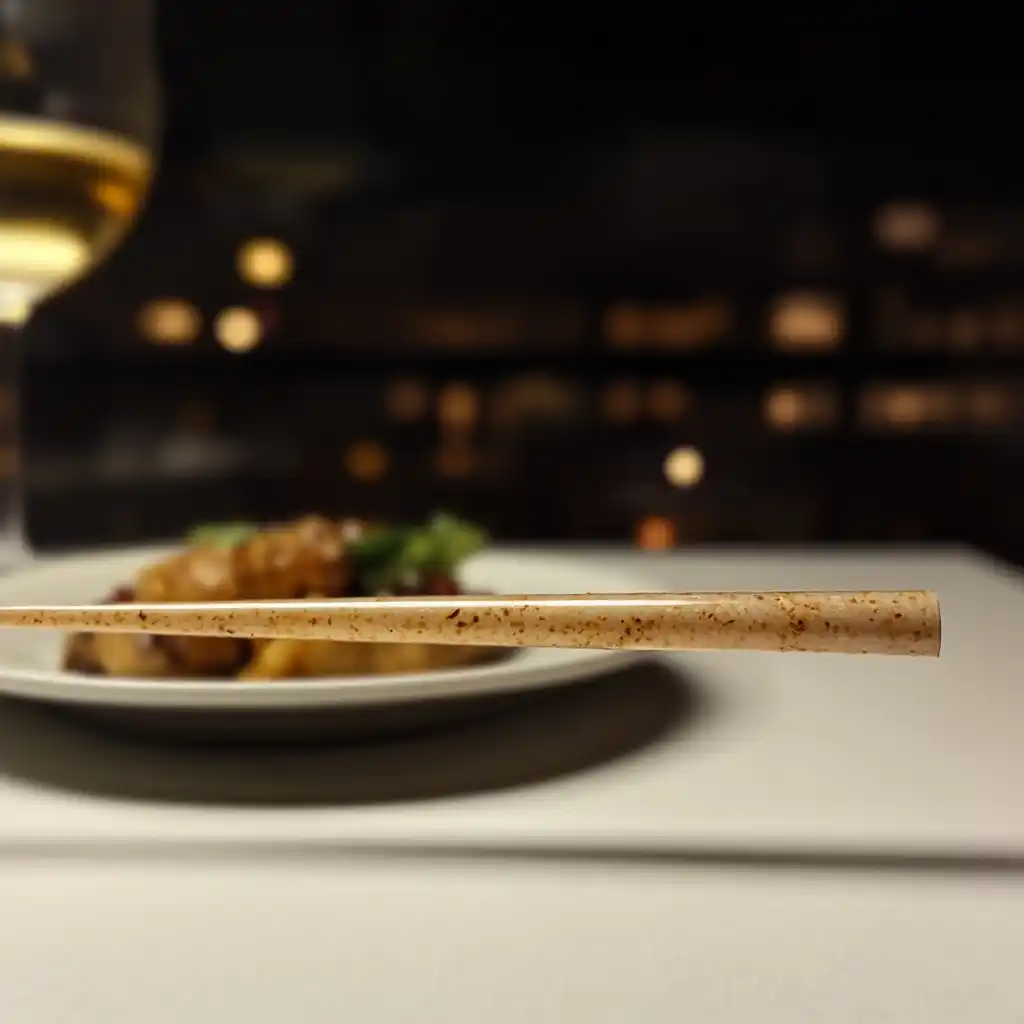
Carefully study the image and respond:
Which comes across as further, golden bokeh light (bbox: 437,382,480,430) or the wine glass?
golden bokeh light (bbox: 437,382,480,430)

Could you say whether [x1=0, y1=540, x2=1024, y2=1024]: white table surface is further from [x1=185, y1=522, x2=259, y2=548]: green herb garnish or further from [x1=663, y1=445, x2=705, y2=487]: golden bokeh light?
[x1=663, y1=445, x2=705, y2=487]: golden bokeh light

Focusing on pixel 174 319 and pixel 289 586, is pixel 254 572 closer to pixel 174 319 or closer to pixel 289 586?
pixel 289 586

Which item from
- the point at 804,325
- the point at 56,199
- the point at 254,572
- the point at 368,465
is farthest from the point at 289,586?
the point at 804,325

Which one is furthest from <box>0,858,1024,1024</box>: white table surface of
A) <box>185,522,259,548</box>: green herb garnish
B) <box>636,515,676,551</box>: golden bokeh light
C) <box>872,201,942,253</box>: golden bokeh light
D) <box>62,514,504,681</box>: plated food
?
<box>872,201,942,253</box>: golden bokeh light

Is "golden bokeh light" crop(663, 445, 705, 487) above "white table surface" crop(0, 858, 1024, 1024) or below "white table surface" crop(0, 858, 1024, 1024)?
above

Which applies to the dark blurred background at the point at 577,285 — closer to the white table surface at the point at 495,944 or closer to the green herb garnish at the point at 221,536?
the green herb garnish at the point at 221,536

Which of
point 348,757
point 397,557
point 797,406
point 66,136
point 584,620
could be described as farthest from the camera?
point 797,406

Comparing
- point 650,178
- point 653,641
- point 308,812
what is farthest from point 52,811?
point 650,178

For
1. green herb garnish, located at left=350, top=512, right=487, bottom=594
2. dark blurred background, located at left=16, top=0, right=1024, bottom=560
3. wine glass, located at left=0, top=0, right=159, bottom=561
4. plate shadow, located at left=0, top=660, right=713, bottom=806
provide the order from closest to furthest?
plate shadow, located at left=0, top=660, right=713, bottom=806
green herb garnish, located at left=350, top=512, right=487, bottom=594
wine glass, located at left=0, top=0, right=159, bottom=561
dark blurred background, located at left=16, top=0, right=1024, bottom=560
